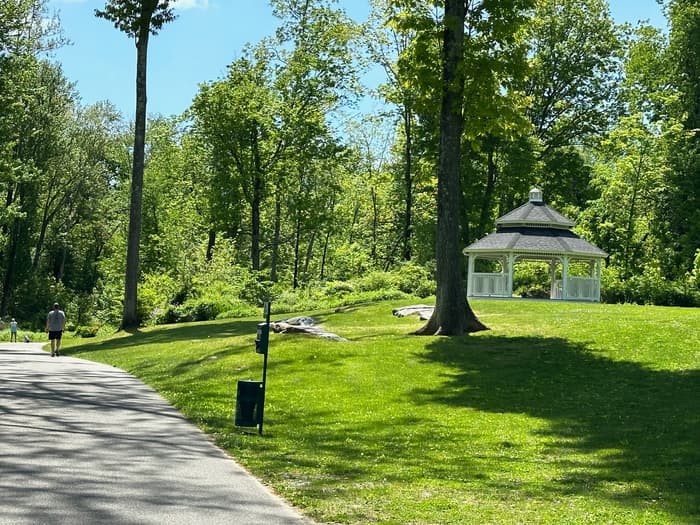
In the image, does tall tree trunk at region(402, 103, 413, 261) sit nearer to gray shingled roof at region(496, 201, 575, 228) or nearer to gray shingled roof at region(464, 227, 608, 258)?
gray shingled roof at region(496, 201, 575, 228)

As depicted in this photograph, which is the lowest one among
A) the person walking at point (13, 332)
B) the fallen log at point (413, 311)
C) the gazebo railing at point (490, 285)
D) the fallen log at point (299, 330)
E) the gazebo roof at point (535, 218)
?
the person walking at point (13, 332)

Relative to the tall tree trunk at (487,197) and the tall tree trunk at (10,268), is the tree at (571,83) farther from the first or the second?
the tall tree trunk at (10,268)

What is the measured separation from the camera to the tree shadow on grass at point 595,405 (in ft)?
30.9

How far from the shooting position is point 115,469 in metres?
9.14

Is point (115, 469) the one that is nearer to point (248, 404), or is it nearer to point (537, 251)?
point (248, 404)

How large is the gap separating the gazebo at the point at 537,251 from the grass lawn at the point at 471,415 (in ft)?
26.8

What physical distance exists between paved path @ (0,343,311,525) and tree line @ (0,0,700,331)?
66.3 ft

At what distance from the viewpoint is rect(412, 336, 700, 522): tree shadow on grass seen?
9.43m

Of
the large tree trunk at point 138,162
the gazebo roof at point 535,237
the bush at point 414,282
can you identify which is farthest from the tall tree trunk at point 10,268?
the gazebo roof at point 535,237

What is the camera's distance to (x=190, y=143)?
193 feet

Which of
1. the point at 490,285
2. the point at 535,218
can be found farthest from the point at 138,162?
the point at 535,218

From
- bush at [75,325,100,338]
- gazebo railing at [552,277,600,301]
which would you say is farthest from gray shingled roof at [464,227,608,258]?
bush at [75,325,100,338]

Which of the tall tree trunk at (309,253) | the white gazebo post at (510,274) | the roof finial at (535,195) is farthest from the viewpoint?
the tall tree trunk at (309,253)

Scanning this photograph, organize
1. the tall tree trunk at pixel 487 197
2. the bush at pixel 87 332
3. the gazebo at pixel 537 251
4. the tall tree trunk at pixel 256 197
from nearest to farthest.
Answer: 1. the gazebo at pixel 537 251
2. the bush at pixel 87 332
3. the tall tree trunk at pixel 256 197
4. the tall tree trunk at pixel 487 197
